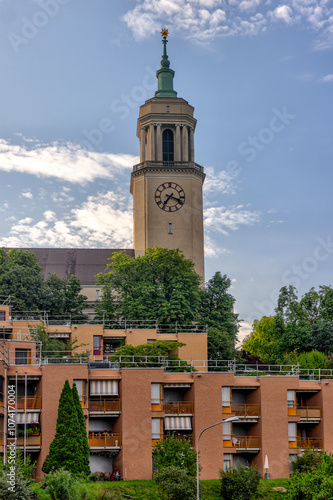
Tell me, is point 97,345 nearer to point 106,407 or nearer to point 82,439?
point 106,407

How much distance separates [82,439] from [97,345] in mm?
23476

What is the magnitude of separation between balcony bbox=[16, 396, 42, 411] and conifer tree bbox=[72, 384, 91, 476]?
9.86ft

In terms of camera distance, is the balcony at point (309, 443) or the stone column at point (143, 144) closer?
the balcony at point (309, 443)

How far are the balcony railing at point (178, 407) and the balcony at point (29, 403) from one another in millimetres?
9969

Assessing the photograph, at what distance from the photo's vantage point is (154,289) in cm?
8788

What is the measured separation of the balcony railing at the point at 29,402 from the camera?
6266 centimetres

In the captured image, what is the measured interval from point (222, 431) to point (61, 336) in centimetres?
2106

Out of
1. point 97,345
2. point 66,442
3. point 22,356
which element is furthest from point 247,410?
point 97,345

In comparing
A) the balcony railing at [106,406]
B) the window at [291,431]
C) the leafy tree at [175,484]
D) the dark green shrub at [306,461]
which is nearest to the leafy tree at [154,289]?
the window at [291,431]

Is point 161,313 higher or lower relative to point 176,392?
higher

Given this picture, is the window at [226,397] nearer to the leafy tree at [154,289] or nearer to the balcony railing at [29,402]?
the balcony railing at [29,402]

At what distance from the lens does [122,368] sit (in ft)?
218

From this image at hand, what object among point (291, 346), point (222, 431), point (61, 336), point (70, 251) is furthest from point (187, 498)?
point (70, 251)

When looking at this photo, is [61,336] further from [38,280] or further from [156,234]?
[156,234]
